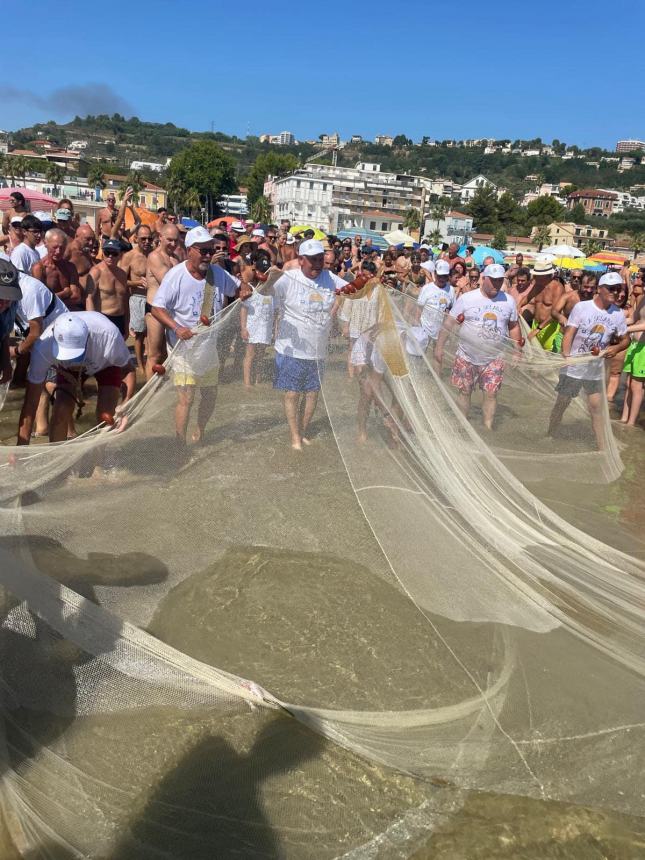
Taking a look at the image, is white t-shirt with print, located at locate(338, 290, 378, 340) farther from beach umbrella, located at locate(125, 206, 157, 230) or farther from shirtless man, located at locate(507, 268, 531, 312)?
beach umbrella, located at locate(125, 206, 157, 230)

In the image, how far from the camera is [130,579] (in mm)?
3230

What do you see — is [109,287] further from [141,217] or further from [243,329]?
[141,217]

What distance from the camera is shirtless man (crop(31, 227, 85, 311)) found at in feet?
22.0

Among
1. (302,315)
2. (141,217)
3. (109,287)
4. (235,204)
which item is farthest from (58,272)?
(235,204)

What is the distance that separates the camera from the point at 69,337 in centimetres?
437

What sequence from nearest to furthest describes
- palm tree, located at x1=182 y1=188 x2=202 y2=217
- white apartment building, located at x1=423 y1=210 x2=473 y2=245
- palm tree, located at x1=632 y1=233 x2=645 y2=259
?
palm tree, located at x1=632 y1=233 x2=645 y2=259
palm tree, located at x1=182 y1=188 x2=202 y2=217
white apartment building, located at x1=423 y1=210 x2=473 y2=245

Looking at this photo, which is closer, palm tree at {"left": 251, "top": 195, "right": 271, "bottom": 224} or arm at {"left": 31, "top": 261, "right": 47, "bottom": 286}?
arm at {"left": 31, "top": 261, "right": 47, "bottom": 286}

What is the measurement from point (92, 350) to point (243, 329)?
1.12m

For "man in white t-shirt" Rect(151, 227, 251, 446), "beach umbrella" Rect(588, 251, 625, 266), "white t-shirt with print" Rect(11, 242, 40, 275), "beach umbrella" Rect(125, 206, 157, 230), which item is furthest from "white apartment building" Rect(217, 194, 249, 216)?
"man in white t-shirt" Rect(151, 227, 251, 446)

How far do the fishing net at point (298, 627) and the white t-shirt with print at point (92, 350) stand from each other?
36.7 inches

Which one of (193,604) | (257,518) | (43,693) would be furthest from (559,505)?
(43,693)

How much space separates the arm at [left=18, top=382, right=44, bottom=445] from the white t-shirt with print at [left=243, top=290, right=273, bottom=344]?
4.95 feet

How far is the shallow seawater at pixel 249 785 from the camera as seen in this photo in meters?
2.47

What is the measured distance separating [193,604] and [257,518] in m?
0.56
